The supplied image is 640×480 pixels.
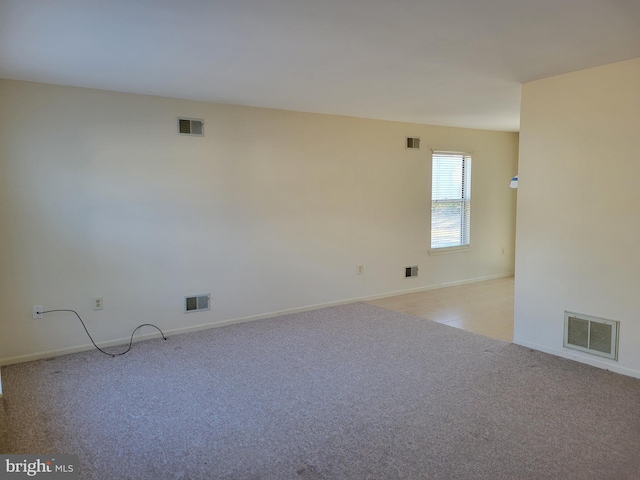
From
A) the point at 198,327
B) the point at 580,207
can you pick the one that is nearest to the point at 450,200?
the point at 580,207

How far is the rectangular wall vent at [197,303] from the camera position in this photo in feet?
15.0

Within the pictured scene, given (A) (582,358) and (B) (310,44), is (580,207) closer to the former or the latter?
(A) (582,358)

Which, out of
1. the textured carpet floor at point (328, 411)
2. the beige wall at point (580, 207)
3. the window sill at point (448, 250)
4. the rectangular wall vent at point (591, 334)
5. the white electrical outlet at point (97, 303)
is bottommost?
the textured carpet floor at point (328, 411)

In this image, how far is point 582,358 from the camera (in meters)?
3.64

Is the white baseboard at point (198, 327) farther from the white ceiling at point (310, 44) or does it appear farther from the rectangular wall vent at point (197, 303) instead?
the white ceiling at point (310, 44)

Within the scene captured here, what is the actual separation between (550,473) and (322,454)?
1.12 m

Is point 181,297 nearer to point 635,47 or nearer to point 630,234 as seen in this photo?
point 630,234

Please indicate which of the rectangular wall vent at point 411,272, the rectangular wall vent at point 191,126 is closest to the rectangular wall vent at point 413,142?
the rectangular wall vent at point 411,272

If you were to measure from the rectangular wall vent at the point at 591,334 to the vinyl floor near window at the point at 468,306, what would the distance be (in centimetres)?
61

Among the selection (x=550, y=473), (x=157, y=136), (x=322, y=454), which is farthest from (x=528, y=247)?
(x=157, y=136)

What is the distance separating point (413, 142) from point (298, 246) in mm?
2249

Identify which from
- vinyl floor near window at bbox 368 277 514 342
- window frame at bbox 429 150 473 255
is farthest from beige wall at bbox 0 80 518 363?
vinyl floor near window at bbox 368 277 514 342

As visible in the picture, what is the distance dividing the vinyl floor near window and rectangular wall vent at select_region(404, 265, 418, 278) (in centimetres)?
26

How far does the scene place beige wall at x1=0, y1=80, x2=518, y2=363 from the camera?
12.3 feet
